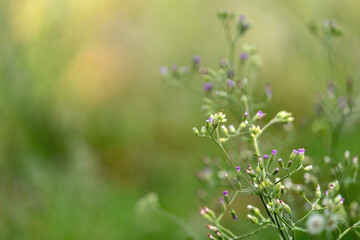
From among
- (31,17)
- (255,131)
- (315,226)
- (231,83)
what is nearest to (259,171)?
(255,131)

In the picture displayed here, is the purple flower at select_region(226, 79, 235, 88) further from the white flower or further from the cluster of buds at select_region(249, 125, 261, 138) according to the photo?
the white flower

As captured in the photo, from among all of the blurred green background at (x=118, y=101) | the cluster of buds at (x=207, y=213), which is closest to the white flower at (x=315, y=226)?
the cluster of buds at (x=207, y=213)

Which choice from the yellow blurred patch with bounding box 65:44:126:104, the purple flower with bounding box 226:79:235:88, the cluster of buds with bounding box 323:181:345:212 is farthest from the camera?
the yellow blurred patch with bounding box 65:44:126:104

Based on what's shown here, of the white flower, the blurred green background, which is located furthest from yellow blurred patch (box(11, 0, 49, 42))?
the white flower

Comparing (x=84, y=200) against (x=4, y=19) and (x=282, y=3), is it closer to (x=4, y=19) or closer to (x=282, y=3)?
(x=4, y=19)

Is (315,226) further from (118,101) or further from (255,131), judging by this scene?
(118,101)

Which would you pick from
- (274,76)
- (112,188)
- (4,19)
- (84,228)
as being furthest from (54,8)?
(274,76)

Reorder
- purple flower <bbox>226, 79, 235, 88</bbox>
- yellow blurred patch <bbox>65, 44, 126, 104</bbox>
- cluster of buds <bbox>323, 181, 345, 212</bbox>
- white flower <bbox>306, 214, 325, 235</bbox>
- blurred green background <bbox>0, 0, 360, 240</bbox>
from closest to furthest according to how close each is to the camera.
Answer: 1. cluster of buds <bbox>323, 181, 345, 212</bbox>
2. white flower <bbox>306, 214, 325, 235</bbox>
3. purple flower <bbox>226, 79, 235, 88</bbox>
4. blurred green background <bbox>0, 0, 360, 240</bbox>
5. yellow blurred patch <bbox>65, 44, 126, 104</bbox>

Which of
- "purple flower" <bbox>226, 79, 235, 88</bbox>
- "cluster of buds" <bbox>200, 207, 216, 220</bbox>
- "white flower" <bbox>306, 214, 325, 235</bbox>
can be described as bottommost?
"white flower" <bbox>306, 214, 325, 235</bbox>
